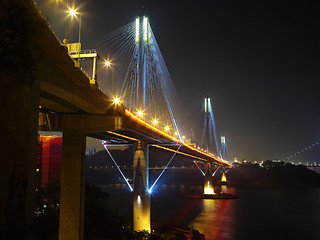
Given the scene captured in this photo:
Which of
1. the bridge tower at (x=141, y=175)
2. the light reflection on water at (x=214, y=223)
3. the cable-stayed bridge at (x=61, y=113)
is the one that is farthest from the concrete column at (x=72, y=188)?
the light reflection on water at (x=214, y=223)

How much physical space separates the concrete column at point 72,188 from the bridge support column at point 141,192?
1355 centimetres

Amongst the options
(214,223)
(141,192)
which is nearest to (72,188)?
(141,192)

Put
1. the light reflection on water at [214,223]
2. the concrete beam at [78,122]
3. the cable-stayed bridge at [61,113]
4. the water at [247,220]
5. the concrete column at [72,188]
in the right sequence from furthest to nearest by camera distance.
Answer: the water at [247,220] < the light reflection on water at [214,223] < the concrete beam at [78,122] < the concrete column at [72,188] < the cable-stayed bridge at [61,113]

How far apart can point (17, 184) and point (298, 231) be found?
138 ft

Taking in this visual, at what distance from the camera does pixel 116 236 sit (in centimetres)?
1938

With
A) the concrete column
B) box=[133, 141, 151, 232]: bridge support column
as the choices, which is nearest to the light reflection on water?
box=[133, 141, 151, 232]: bridge support column

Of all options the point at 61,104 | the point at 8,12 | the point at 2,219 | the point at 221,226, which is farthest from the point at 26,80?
the point at 221,226

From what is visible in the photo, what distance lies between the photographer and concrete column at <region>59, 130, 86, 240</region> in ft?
55.3

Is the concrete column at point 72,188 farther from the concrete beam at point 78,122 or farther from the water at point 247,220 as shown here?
the water at point 247,220

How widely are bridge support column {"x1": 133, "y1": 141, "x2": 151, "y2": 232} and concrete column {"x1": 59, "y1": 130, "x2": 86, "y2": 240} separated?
534 inches

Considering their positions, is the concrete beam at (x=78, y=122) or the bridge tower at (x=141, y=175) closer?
the concrete beam at (x=78, y=122)

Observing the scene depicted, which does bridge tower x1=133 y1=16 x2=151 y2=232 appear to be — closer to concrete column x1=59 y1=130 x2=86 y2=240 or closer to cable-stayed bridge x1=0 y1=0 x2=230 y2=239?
cable-stayed bridge x1=0 y1=0 x2=230 y2=239

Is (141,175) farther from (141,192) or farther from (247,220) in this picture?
(247,220)

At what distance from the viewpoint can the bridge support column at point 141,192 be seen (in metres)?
30.2
